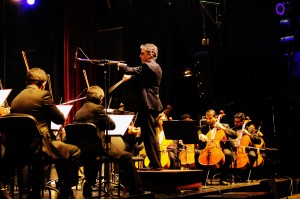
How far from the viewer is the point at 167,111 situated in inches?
400

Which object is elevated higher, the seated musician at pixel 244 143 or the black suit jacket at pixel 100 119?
the black suit jacket at pixel 100 119

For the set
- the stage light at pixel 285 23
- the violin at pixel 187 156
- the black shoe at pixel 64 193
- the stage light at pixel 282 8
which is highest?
the stage light at pixel 282 8

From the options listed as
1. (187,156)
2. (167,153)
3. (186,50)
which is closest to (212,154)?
(187,156)

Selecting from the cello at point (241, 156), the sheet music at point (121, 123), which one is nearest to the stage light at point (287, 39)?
the cello at point (241, 156)

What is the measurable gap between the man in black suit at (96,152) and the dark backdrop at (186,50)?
4144 mm

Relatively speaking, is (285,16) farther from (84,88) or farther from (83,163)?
(83,163)

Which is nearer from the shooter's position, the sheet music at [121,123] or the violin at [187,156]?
the sheet music at [121,123]

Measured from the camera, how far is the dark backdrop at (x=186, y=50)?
34.0 feet

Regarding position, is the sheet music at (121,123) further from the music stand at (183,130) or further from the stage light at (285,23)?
the stage light at (285,23)

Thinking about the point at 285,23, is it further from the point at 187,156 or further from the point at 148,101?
the point at 148,101

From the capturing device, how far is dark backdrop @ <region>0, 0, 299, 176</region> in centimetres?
1037

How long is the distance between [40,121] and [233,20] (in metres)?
7.83

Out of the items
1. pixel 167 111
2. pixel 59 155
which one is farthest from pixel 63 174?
pixel 167 111

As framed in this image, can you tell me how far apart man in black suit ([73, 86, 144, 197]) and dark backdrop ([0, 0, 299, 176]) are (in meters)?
4.14
